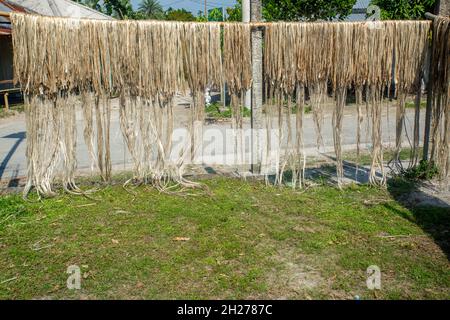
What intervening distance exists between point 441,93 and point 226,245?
11.5 ft

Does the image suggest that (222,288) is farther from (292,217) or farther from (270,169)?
(270,169)

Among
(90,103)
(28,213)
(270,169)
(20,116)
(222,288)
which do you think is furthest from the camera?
(20,116)

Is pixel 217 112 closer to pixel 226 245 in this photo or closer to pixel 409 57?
pixel 409 57

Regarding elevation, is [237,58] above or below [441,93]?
above

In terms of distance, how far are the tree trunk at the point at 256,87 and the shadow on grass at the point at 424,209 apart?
1915 mm

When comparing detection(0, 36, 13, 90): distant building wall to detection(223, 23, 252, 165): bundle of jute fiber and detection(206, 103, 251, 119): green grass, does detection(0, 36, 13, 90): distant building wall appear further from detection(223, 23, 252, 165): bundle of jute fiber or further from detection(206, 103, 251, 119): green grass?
detection(223, 23, 252, 165): bundle of jute fiber

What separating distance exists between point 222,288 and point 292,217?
5.61ft

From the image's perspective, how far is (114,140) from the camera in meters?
9.85

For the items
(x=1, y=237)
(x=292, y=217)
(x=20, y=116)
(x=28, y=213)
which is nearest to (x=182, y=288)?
(x=292, y=217)

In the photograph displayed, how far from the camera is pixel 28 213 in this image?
5051mm

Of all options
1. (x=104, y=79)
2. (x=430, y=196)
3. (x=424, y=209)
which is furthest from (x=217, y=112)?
Result: (x=424, y=209)

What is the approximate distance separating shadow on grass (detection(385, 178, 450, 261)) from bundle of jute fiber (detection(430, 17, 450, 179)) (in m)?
0.41

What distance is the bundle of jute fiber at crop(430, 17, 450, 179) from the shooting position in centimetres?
537

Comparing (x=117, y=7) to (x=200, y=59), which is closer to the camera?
(x=200, y=59)
